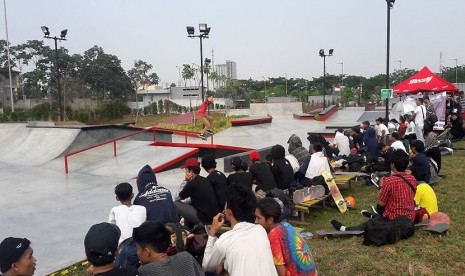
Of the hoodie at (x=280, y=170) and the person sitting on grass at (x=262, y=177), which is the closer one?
the person sitting on grass at (x=262, y=177)

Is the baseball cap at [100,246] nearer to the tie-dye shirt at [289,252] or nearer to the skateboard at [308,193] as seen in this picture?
the tie-dye shirt at [289,252]

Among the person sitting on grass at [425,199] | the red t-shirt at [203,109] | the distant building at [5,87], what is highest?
the distant building at [5,87]

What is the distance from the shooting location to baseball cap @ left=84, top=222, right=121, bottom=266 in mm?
2574

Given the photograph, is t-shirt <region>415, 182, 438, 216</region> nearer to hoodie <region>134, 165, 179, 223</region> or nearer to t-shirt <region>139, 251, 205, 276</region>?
hoodie <region>134, 165, 179, 223</region>

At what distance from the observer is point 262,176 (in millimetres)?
6668

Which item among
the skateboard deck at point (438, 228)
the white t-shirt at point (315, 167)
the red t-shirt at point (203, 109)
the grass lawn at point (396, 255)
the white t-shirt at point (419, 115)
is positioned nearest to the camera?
the grass lawn at point (396, 255)

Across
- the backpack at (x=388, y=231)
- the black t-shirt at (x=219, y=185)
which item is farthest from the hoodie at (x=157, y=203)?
the backpack at (x=388, y=231)

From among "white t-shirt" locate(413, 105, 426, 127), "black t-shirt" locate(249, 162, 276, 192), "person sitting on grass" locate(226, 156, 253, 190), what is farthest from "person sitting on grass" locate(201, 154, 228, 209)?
"white t-shirt" locate(413, 105, 426, 127)

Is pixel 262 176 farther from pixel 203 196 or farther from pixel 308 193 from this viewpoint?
pixel 203 196

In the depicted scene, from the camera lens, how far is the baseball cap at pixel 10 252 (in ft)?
8.96

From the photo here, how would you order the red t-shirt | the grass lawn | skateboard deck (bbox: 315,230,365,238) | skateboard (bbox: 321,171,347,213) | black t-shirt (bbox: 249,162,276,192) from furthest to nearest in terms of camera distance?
the red t-shirt, skateboard (bbox: 321,171,347,213), black t-shirt (bbox: 249,162,276,192), skateboard deck (bbox: 315,230,365,238), the grass lawn

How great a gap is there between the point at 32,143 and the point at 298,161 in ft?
42.6

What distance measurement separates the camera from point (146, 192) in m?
4.45

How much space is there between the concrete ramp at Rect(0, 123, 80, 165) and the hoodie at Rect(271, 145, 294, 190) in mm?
10015
